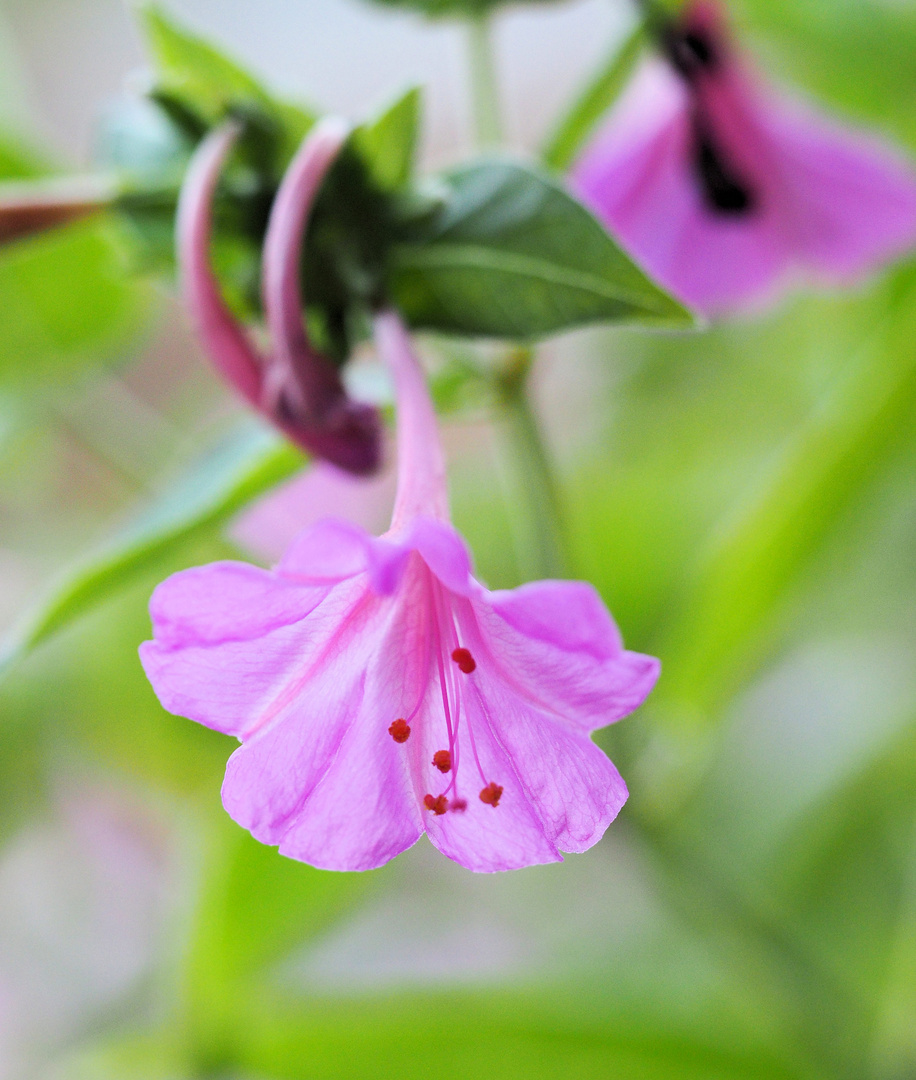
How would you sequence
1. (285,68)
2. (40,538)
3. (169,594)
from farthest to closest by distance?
(285,68) < (40,538) < (169,594)

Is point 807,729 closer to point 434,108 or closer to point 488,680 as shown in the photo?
point 488,680

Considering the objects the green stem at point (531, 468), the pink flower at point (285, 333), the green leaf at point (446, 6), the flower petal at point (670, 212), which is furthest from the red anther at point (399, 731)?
the green leaf at point (446, 6)

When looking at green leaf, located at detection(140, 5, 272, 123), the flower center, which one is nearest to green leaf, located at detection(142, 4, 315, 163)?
green leaf, located at detection(140, 5, 272, 123)

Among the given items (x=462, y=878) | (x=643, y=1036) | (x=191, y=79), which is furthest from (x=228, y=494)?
(x=462, y=878)

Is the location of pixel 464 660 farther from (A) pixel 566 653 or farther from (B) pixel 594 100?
(B) pixel 594 100

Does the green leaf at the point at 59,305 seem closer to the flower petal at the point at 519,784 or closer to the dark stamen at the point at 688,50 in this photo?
the dark stamen at the point at 688,50

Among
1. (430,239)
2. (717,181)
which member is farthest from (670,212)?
(430,239)
